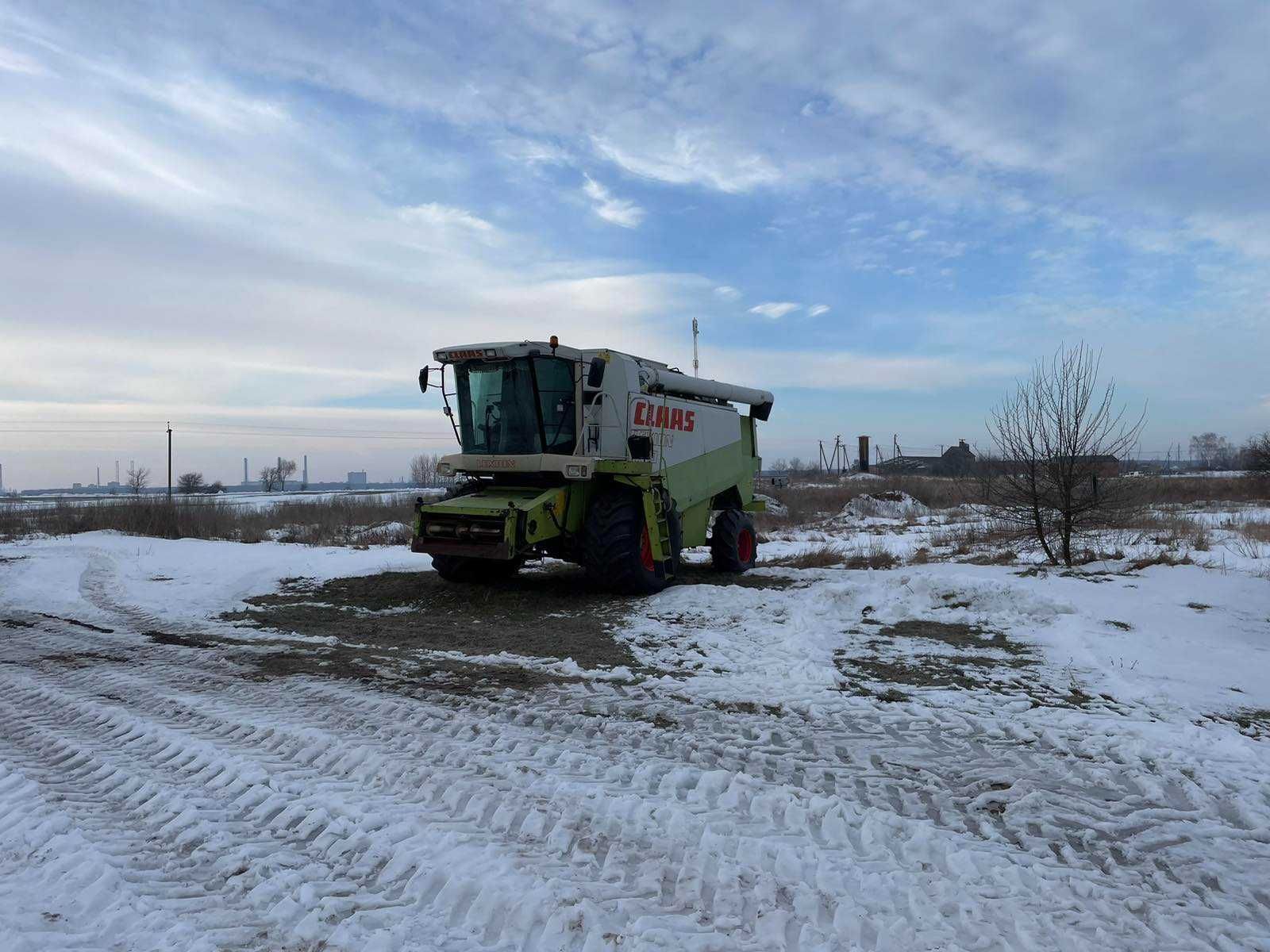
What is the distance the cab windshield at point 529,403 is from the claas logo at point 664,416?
3.59ft

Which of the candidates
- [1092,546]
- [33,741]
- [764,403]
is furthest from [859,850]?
[1092,546]

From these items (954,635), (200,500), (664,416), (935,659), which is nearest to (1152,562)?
(954,635)

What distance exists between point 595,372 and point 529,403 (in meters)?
0.97

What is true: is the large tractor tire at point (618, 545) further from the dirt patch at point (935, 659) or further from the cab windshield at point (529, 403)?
the dirt patch at point (935, 659)

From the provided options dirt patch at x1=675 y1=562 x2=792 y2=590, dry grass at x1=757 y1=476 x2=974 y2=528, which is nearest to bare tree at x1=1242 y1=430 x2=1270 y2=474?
dry grass at x1=757 y1=476 x2=974 y2=528

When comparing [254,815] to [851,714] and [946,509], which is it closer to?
[851,714]

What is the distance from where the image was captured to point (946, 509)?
3077 cm

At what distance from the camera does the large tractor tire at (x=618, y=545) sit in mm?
9883

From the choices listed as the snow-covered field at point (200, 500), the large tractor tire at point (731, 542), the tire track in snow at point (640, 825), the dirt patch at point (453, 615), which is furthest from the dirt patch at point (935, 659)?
the snow-covered field at point (200, 500)

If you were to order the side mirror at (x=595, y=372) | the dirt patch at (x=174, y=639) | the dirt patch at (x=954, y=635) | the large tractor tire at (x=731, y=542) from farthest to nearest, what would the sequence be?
the large tractor tire at (x=731, y=542), the side mirror at (x=595, y=372), the dirt patch at (x=174, y=639), the dirt patch at (x=954, y=635)

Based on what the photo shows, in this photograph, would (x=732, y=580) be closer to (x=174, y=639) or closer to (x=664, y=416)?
(x=664, y=416)

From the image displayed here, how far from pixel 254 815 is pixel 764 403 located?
1224 cm

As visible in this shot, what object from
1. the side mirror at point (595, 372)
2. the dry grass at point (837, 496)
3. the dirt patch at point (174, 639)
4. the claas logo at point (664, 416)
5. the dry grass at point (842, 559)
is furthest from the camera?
the dry grass at point (837, 496)

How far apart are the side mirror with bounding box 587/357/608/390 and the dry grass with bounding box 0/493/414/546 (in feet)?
40.0
